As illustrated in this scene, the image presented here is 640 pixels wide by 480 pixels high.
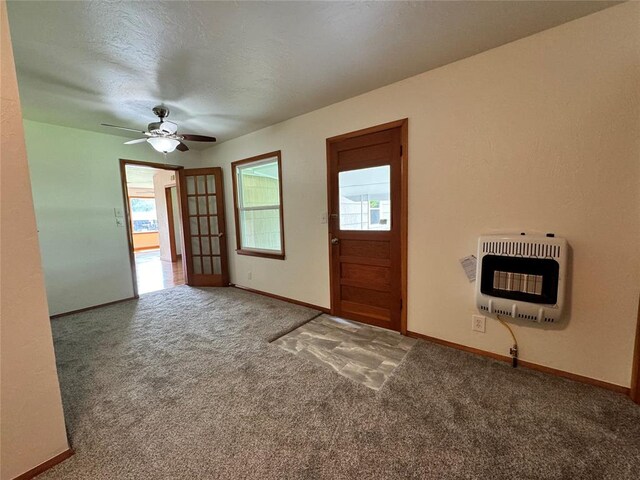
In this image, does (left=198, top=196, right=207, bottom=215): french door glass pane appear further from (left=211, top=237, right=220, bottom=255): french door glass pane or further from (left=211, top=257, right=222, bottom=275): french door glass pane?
(left=211, top=257, right=222, bottom=275): french door glass pane

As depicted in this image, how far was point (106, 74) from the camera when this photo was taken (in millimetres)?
2055

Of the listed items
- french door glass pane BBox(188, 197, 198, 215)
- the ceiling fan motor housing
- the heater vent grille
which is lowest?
the heater vent grille

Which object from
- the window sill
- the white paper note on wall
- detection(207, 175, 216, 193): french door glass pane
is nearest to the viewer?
the white paper note on wall

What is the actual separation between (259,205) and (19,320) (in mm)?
2959

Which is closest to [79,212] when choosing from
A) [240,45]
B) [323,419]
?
[240,45]

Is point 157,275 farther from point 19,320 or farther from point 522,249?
point 522,249

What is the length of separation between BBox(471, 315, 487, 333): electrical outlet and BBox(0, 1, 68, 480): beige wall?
2.76m

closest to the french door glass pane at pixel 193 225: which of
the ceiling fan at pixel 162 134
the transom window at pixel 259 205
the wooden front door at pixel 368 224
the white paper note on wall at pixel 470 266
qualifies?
the transom window at pixel 259 205

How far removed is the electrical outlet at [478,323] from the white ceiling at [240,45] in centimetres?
210

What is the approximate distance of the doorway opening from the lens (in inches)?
160

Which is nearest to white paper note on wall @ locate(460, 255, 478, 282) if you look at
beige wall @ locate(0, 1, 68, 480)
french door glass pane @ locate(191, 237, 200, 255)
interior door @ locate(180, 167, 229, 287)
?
beige wall @ locate(0, 1, 68, 480)

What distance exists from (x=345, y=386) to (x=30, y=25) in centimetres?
307

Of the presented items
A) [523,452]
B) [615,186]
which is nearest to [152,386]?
[523,452]

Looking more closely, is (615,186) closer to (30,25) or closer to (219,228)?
(30,25)
